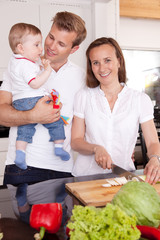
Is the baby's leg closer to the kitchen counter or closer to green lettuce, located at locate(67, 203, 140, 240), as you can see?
the kitchen counter

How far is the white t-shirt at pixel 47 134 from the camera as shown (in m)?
1.58

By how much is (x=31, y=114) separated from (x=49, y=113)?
10 centimetres

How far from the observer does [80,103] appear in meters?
1.65

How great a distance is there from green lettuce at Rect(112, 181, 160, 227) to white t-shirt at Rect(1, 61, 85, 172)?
96cm

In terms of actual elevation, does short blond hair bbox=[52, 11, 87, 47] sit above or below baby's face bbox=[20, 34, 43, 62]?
above

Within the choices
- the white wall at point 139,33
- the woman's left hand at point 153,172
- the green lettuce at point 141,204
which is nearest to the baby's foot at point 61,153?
the woman's left hand at point 153,172

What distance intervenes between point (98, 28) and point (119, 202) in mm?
3047

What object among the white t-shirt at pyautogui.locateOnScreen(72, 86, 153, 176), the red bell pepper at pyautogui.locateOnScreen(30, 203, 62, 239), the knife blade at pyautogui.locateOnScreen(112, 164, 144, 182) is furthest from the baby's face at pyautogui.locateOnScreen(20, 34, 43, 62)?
the red bell pepper at pyautogui.locateOnScreen(30, 203, 62, 239)

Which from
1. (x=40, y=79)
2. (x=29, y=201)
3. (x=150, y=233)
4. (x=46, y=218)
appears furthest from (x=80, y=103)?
(x=150, y=233)

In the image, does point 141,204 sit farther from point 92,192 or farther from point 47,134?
point 47,134

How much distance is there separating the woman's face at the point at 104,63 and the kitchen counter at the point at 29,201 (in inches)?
21.8

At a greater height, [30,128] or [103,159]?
[30,128]

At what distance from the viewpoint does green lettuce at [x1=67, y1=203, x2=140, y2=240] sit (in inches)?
18.3

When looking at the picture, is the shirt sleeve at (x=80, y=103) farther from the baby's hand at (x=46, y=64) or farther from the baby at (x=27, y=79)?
the baby's hand at (x=46, y=64)
